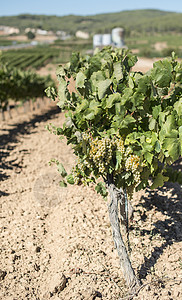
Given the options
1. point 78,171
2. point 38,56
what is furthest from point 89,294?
point 38,56

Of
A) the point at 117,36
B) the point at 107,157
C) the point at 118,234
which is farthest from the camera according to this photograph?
the point at 117,36

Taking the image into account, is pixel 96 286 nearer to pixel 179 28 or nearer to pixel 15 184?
pixel 15 184

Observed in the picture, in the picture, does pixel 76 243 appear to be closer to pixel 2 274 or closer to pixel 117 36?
pixel 2 274

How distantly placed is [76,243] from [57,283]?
1015 millimetres

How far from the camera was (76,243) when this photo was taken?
522 centimetres

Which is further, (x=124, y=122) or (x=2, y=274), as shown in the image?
(x=2, y=274)

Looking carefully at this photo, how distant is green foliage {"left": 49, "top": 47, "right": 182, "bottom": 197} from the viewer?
308 cm

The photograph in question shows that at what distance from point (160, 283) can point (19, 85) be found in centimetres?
1567

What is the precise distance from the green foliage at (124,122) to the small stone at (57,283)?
5.86 feet

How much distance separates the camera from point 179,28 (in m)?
146

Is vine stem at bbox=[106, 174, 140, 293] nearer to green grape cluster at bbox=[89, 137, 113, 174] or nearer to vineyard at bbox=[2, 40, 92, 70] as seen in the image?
green grape cluster at bbox=[89, 137, 113, 174]

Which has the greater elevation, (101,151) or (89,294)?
(101,151)

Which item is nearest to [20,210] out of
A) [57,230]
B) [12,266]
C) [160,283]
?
[57,230]

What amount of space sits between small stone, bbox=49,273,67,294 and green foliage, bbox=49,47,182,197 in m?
1.79
